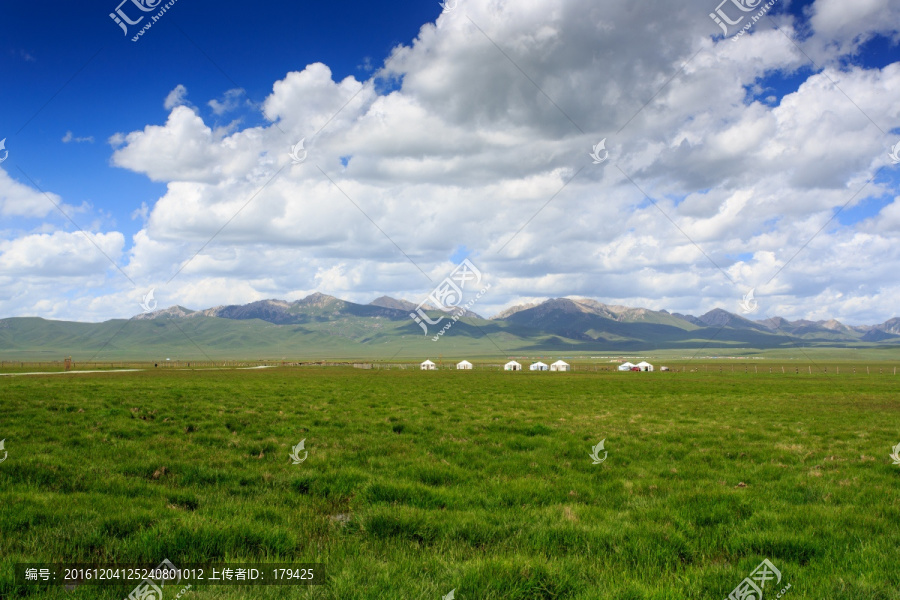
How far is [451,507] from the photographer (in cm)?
901

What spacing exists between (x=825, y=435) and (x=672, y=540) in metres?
16.3

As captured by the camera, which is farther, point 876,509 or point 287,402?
point 287,402

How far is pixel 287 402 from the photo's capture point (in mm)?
25734

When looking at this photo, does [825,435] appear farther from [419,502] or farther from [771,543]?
[419,502]

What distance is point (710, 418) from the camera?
80.0 ft

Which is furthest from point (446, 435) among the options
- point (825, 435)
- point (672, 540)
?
point (825, 435)

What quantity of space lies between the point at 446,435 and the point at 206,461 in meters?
7.58

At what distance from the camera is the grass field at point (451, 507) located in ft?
20.1

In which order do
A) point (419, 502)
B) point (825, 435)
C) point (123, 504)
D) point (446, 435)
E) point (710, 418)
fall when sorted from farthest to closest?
point (710, 418), point (825, 435), point (446, 435), point (419, 502), point (123, 504)

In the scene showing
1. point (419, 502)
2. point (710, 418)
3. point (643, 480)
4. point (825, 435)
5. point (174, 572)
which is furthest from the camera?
point (710, 418)

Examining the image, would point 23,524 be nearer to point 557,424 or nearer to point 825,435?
point 557,424

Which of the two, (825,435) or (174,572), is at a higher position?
(174,572)

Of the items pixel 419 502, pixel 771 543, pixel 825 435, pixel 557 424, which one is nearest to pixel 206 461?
pixel 419 502

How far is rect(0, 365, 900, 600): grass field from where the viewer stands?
20.1ft
